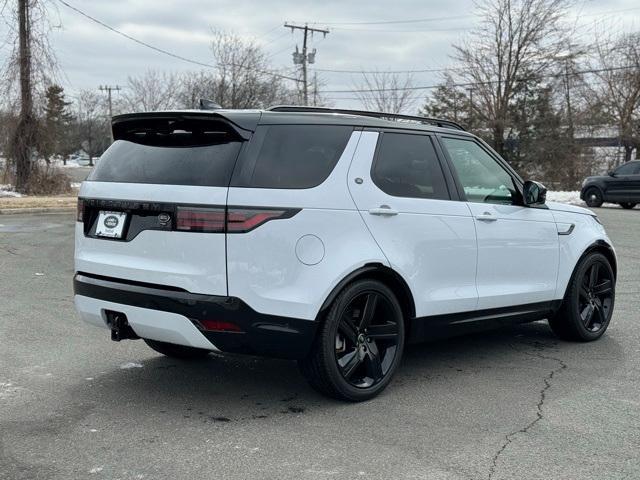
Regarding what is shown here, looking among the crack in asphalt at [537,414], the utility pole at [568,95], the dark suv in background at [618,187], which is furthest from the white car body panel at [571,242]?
the utility pole at [568,95]

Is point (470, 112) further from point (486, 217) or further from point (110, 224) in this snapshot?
point (110, 224)

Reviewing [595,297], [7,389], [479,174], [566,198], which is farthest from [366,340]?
[566,198]

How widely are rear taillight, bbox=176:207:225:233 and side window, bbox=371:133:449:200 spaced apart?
1.10 metres

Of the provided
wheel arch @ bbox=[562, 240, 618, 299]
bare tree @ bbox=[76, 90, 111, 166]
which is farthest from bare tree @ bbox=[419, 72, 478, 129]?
bare tree @ bbox=[76, 90, 111, 166]

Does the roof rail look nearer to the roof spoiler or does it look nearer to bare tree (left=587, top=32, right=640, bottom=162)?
the roof spoiler

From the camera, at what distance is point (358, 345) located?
447 centimetres

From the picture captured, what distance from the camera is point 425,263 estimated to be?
185 inches

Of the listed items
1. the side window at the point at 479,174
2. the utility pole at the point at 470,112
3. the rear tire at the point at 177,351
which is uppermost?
the utility pole at the point at 470,112

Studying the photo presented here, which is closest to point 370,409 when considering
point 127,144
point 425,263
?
point 425,263

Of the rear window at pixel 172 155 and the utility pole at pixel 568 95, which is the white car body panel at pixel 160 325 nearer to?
the rear window at pixel 172 155

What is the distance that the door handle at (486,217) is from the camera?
5.12m

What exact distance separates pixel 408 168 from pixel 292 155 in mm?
953

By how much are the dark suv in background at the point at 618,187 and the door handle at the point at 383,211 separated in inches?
883

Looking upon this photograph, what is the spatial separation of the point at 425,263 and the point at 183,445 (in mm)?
1961
